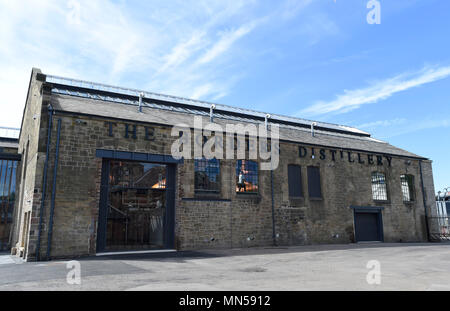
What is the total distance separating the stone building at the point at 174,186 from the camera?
Result: 13.6 meters

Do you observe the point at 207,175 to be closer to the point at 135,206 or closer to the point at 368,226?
the point at 135,206

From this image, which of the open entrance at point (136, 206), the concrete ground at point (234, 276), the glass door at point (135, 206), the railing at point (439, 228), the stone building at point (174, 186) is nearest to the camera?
the concrete ground at point (234, 276)

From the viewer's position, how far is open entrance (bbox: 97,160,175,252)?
573 inches

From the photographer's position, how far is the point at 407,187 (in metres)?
24.5

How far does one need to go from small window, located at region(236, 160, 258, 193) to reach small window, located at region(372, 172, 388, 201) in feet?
31.4

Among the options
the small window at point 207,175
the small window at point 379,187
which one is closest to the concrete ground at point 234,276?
the small window at point 207,175

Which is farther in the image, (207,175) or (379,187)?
(379,187)

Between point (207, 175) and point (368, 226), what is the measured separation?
1213cm

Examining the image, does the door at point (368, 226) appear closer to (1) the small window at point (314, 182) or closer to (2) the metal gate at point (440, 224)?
(1) the small window at point (314, 182)

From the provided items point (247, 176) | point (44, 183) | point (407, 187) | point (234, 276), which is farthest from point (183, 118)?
point (407, 187)

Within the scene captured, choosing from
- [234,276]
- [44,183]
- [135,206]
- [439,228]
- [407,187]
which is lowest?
[234,276]

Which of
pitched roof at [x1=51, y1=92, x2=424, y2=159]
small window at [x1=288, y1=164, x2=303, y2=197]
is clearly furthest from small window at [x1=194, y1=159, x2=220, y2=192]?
small window at [x1=288, y1=164, x2=303, y2=197]

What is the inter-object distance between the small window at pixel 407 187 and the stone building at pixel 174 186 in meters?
0.08

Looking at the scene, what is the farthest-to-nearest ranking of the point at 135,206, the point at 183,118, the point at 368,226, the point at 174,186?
the point at 368,226 → the point at 183,118 → the point at 174,186 → the point at 135,206
